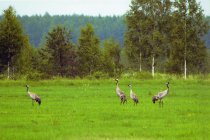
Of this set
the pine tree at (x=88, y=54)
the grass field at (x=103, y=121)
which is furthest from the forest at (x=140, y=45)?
the grass field at (x=103, y=121)

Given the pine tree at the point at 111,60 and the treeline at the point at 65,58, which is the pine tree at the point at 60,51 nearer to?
the treeline at the point at 65,58

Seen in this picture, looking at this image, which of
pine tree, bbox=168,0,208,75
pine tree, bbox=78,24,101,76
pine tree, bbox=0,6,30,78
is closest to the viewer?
pine tree, bbox=0,6,30,78

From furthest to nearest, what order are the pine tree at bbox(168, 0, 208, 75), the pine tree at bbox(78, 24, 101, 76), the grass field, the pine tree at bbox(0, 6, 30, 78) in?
the pine tree at bbox(78, 24, 101, 76)
the pine tree at bbox(168, 0, 208, 75)
the pine tree at bbox(0, 6, 30, 78)
the grass field

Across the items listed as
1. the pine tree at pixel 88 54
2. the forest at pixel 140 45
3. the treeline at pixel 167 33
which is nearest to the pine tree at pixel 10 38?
the forest at pixel 140 45

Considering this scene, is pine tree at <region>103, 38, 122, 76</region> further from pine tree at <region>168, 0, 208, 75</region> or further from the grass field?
the grass field

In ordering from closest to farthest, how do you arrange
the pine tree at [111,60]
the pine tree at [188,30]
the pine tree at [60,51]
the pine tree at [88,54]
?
1. the pine tree at [188,30]
2. the pine tree at [88,54]
3. the pine tree at [60,51]
4. the pine tree at [111,60]

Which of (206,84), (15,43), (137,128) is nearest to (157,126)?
(137,128)

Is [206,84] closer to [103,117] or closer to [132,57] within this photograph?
[132,57]

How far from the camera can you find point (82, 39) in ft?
263

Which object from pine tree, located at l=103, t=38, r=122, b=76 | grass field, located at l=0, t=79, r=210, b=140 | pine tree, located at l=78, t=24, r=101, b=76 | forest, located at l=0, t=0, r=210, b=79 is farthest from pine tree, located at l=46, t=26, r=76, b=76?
grass field, located at l=0, t=79, r=210, b=140

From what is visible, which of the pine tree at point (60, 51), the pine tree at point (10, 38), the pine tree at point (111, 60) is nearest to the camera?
the pine tree at point (10, 38)

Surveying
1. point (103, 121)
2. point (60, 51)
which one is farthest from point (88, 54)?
point (103, 121)

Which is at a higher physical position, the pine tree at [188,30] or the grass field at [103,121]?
the pine tree at [188,30]

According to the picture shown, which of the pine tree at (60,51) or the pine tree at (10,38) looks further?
the pine tree at (60,51)
